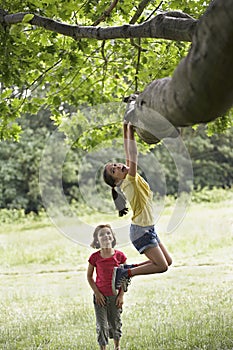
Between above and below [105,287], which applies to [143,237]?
above

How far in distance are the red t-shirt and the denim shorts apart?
0.35 m

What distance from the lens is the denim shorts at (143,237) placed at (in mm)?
3716

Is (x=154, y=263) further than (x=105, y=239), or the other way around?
(x=105, y=239)

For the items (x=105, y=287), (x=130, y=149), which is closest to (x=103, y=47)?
(x=130, y=149)

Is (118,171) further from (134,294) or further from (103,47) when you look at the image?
(134,294)

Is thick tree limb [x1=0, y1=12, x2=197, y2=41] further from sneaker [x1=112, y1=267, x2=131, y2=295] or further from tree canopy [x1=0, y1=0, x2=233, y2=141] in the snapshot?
sneaker [x1=112, y1=267, x2=131, y2=295]

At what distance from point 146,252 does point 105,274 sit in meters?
0.38

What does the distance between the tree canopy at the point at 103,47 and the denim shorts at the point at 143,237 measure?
44.6 inches

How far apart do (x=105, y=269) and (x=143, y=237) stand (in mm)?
458

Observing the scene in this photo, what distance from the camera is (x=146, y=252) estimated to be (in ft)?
12.4

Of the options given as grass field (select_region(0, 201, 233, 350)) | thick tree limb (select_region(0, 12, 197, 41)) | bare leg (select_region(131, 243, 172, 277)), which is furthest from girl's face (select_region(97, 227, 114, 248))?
thick tree limb (select_region(0, 12, 197, 41))

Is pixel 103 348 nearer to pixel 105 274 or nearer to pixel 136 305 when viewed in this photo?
pixel 105 274

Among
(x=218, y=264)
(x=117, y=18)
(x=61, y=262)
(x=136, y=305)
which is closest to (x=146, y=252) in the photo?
(x=117, y=18)

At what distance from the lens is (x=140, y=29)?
2.41 metres
